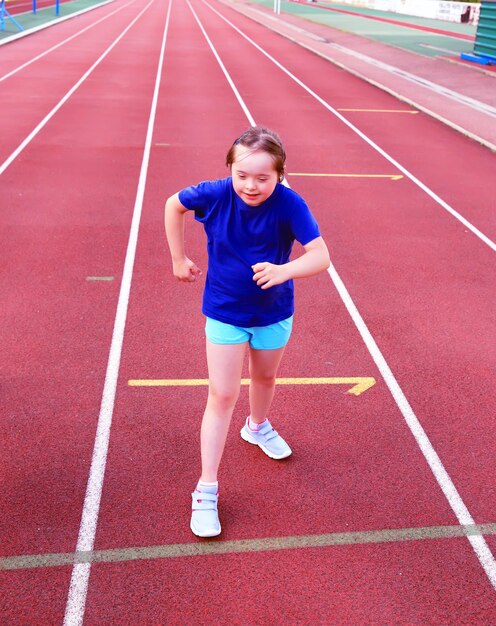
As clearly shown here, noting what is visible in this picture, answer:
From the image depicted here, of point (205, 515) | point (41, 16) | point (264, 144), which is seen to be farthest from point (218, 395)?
point (41, 16)

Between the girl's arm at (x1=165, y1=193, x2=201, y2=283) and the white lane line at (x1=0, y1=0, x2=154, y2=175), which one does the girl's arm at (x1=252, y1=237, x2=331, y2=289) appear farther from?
the white lane line at (x1=0, y1=0, x2=154, y2=175)

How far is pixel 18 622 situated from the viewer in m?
3.10

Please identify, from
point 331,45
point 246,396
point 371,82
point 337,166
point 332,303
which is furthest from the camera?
point 331,45

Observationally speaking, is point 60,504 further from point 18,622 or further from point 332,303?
point 332,303

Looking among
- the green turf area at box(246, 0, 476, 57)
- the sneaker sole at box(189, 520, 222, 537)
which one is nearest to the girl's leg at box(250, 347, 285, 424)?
the sneaker sole at box(189, 520, 222, 537)

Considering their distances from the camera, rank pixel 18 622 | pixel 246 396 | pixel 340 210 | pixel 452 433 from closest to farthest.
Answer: pixel 18 622 → pixel 452 433 → pixel 246 396 → pixel 340 210

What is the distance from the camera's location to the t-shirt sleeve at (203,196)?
3.19 m

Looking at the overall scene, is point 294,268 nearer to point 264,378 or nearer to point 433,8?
point 264,378

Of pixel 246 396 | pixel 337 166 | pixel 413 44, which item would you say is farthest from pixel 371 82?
pixel 246 396

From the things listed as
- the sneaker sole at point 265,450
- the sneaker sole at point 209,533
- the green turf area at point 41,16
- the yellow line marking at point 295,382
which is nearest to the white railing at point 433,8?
the green turf area at point 41,16

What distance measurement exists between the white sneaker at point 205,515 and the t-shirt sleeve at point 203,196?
4.74 ft

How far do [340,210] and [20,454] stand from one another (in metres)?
6.13

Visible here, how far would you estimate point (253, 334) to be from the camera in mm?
3465

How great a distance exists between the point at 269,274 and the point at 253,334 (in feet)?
1.91
